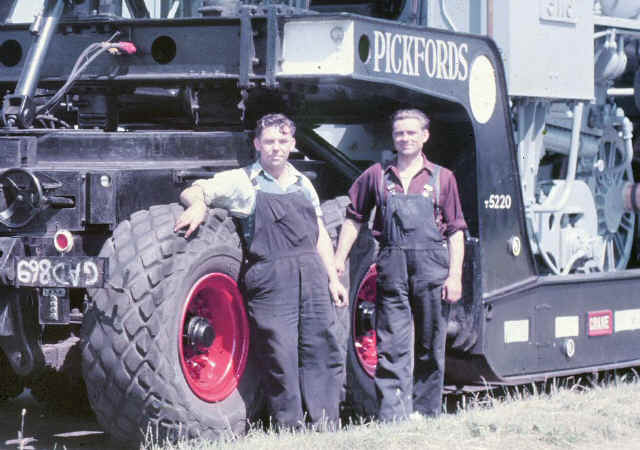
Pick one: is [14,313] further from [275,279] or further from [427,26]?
[427,26]

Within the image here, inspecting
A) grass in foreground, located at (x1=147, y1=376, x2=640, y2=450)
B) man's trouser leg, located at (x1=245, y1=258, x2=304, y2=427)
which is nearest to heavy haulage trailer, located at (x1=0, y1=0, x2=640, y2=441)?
man's trouser leg, located at (x1=245, y1=258, x2=304, y2=427)

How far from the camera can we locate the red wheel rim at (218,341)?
22.0ft

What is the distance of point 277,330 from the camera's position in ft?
22.2

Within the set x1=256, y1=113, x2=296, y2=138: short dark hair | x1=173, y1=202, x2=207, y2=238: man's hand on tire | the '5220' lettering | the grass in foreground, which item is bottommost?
the grass in foreground

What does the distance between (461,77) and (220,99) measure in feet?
4.61

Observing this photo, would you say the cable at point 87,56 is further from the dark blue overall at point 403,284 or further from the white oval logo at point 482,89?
the white oval logo at point 482,89

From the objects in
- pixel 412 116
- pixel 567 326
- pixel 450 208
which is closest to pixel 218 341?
pixel 450 208

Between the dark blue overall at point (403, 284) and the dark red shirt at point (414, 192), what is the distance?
0.04 meters

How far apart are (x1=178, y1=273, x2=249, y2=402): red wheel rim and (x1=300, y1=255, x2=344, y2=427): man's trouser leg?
1.03ft

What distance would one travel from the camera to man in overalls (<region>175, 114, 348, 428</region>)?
6785mm

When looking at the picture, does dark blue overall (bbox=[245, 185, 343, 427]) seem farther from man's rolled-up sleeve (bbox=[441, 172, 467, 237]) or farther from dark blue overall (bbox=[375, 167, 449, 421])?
man's rolled-up sleeve (bbox=[441, 172, 467, 237])

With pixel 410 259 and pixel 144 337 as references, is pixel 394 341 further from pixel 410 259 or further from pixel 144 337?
pixel 144 337

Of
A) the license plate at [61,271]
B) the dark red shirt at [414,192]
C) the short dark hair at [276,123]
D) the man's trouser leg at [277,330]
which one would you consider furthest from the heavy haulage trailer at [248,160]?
the dark red shirt at [414,192]

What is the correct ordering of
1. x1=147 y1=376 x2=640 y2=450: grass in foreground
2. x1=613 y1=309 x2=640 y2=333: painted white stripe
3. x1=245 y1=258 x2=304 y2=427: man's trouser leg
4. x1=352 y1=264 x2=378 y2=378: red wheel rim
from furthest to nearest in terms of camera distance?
x1=613 y1=309 x2=640 y2=333: painted white stripe → x1=352 y1=264 x2=378 y2=378: red wheel rim → x1=245 y1=258 x2=304 y2=427: man's trouser leg → x1=147 y1=376 x2=640 y2=450: grass in foreground
